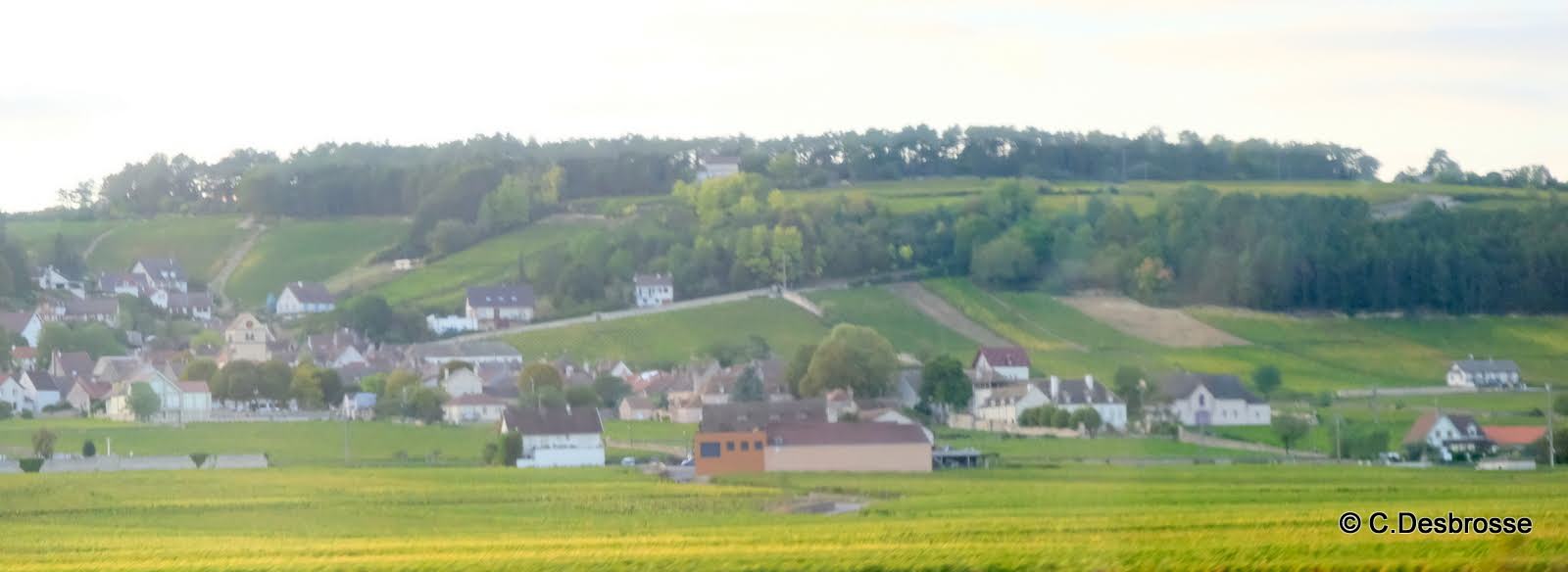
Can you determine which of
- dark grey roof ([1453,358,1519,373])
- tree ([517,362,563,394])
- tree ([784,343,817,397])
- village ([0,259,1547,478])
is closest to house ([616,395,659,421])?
village ([0,259,1547,478])

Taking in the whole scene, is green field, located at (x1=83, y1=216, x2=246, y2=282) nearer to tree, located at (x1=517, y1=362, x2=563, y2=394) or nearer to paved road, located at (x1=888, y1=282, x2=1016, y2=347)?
paved road, located at (x1=888, y1=282, x2=1016, y2=347)

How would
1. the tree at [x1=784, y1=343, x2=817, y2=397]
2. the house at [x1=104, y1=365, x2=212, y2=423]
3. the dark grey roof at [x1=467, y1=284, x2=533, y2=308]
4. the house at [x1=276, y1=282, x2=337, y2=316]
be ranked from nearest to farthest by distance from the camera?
the house at [x1=104, y1=365, x2=212, y2=423] → the tree at [x1=784, y1=343, x2=817, y2=397] → the dark grey roof at [x1=467, y1=284, x2=533, y2=308] → the house at [x1=276, y1=282, x2=337, y2=316]

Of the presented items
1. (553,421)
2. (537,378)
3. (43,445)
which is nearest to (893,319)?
(537,378)

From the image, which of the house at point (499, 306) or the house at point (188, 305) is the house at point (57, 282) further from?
the house at point (499, 306)

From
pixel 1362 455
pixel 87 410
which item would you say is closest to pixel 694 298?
pixel 87 410

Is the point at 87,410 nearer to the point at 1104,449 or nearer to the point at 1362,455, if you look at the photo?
the point at 1104,449

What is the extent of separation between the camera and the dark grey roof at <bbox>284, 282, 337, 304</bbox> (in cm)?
9600

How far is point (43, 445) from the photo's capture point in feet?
171

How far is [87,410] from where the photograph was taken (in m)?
65.1

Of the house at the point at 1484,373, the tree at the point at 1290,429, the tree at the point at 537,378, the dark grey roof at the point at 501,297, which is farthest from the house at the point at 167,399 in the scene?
the house at the point at 1484,373

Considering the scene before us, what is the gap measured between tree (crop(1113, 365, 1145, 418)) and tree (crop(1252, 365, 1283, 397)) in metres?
3.44

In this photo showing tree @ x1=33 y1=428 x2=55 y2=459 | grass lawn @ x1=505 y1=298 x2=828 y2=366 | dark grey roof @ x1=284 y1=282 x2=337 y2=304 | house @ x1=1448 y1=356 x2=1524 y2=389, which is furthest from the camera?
dark grey roof @ x1=284 y1=282 x2=337 y2=304

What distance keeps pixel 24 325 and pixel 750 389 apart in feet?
109

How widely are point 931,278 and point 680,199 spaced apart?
882 inches
